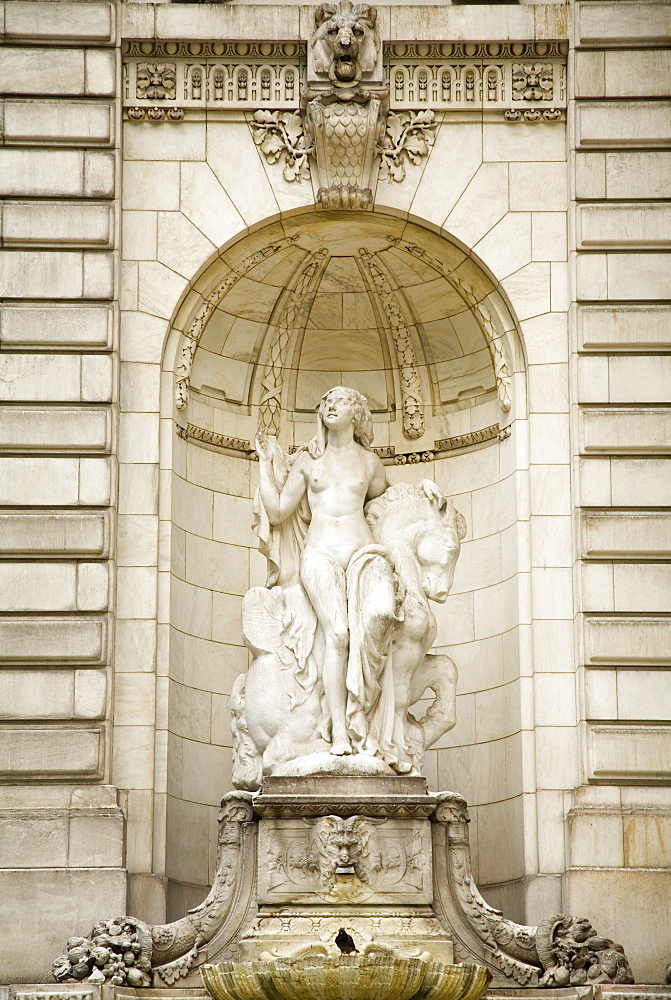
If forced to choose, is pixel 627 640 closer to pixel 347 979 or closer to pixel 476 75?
pixel 347 979

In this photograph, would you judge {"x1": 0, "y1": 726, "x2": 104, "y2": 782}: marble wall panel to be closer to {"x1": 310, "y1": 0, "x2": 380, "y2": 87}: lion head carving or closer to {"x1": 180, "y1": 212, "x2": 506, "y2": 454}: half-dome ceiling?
{"x1": 180, "y1": 212, "x2": 506, "y2": 454}: half-dome ceiling

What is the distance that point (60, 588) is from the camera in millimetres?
14320

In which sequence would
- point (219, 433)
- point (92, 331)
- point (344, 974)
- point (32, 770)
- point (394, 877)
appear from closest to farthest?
point (344, 974) < point (394, 877) < point (32, 770) < point (92, 331) < point (219, 433)

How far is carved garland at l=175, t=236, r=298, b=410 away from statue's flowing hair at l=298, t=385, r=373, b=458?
1.30 m

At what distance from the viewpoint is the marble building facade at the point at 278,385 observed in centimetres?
1420

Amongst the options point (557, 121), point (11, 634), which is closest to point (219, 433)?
point (11, 634)

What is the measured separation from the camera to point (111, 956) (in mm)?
12586

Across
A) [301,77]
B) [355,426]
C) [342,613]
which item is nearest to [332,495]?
[355,426]

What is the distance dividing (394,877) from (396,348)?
508 centimetres

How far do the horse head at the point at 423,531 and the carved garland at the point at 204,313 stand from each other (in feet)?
6.29

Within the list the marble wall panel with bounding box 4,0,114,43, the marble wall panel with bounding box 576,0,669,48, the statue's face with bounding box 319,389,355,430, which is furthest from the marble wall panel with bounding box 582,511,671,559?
the marble wall panel with bounding box 4,0,114,43

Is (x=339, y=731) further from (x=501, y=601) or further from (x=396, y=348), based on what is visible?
(x=396, y=348)

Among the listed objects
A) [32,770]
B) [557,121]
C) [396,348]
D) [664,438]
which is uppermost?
[557,121]

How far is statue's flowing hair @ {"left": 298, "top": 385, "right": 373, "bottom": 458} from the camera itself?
47.3 ft
